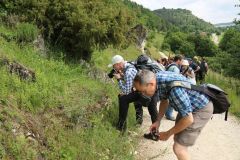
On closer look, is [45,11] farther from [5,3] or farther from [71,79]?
[71,79]

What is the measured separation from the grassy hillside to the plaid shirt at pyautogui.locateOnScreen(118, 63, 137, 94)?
65 centimetres

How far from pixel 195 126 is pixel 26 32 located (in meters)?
5.33

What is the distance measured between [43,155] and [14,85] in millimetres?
1458

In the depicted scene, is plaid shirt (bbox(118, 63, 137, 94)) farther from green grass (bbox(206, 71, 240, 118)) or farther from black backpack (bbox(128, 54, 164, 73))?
green grass (bbox(206, 71, 240, 118))

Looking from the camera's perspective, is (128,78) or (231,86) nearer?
(128,78)

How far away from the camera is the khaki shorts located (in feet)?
17.9

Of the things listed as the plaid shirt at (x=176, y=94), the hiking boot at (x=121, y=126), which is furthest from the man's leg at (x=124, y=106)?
the plaid shirt at (x=176, y=94)

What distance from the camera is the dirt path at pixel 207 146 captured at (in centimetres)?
803

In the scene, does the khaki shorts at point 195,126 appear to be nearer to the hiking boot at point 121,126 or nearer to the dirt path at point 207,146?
the dirt path at point 207,146

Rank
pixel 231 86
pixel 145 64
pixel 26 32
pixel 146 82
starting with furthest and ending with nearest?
pixel 231 86 → pixel 26 32 → pixel 145 64 → pixel 146 82

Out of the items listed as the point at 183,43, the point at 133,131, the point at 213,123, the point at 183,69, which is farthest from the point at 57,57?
the point at 183,43

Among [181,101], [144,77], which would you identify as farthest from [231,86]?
[144,77]

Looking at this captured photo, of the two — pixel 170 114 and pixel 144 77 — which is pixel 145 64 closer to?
pixel 170 114

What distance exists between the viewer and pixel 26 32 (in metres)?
9.52
